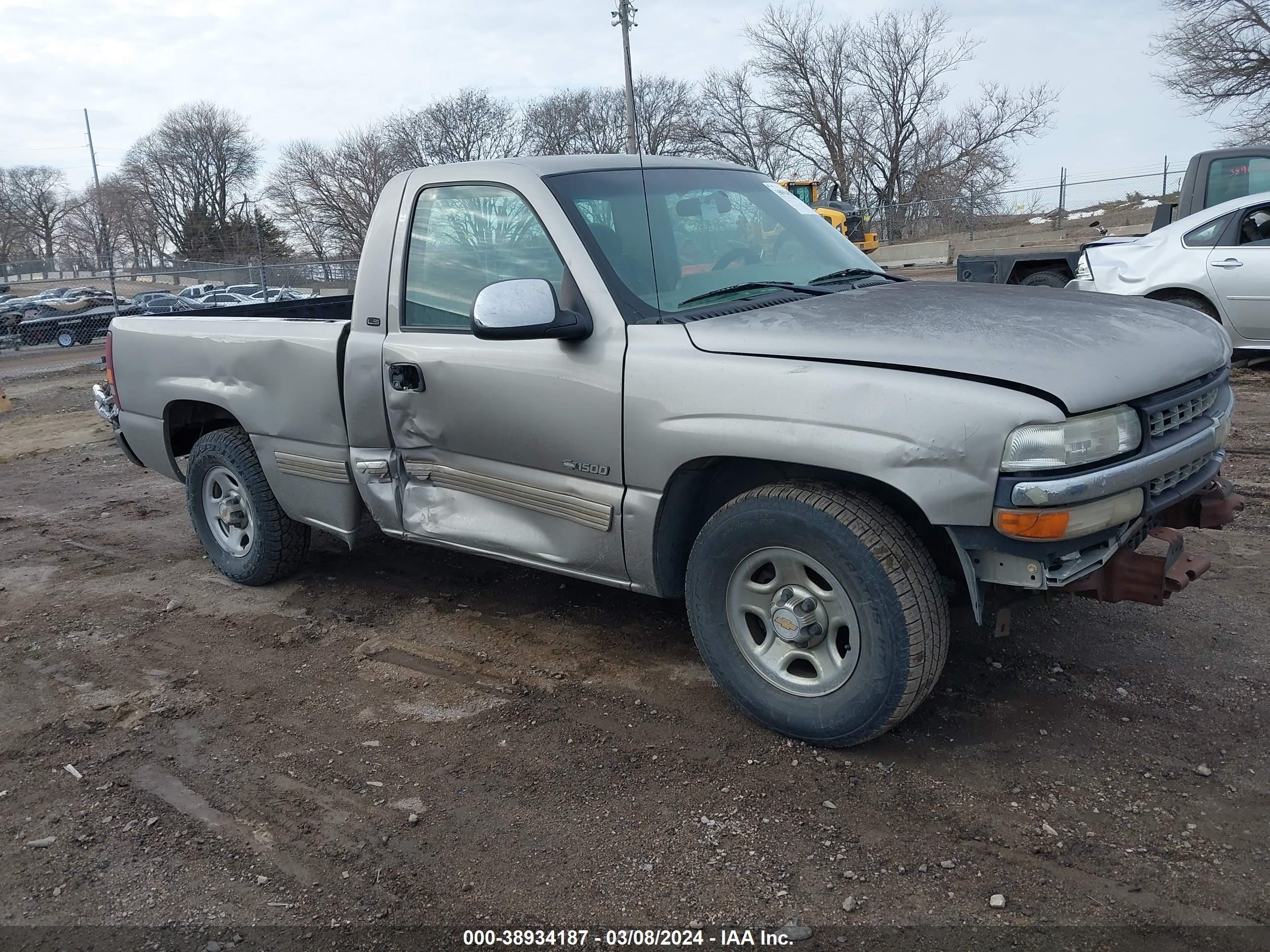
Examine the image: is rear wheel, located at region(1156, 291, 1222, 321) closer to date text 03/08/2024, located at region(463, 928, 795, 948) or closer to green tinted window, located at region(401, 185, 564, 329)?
green tinted window, located at region(401, 185, 564, 329)

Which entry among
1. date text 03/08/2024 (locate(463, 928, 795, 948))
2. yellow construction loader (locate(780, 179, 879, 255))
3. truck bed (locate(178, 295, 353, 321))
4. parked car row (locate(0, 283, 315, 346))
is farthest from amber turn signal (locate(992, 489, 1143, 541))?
parked car row (locate(0, 283, 315, 346))

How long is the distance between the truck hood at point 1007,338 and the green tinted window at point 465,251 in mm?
842

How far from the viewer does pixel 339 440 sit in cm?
450

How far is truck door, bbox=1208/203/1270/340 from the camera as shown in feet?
27.9

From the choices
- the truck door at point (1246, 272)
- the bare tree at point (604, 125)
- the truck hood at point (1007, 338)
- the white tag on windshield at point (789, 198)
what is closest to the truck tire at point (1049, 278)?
the truck door at point (1246, 272)

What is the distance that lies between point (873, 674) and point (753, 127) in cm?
4770

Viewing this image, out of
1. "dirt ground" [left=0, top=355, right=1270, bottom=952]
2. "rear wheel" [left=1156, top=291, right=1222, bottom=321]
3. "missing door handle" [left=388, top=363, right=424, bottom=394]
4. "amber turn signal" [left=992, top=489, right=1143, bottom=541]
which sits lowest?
"dirt ground" [left=0, top=355, right=1270, bottom=952]

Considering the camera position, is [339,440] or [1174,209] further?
[1174,209]

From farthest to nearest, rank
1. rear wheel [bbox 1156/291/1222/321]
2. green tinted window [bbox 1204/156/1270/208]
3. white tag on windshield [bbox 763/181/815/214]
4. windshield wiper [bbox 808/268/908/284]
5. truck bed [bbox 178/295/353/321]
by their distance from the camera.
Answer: green tinted window [bbox 1204/156/1270/208] → rear wheel [bbox 1156/291/1222/321] → truck bed [bbox 178/295/353/321] → white tag on windshield [bbox 763/181/815/214] → windshield wiper [bbox 808/268/908/284]

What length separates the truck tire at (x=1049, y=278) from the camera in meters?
10.9

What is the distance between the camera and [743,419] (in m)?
3.22

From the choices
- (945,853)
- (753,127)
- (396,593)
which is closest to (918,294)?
(945,853)

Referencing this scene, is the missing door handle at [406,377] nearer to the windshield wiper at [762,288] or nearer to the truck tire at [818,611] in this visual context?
the windshield wiper at [762,288]

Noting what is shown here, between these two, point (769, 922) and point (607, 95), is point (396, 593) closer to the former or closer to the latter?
point (769, 922)
